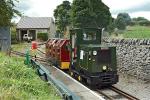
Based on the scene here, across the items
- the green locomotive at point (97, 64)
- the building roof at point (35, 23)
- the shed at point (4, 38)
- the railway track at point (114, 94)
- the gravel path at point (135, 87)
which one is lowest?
the railway track at point (114, 94)

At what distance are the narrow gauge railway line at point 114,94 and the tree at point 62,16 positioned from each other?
49.1 meters

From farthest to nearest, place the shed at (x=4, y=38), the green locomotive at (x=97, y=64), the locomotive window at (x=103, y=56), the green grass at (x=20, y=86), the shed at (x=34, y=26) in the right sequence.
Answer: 1. the shed at (x=34, y=26)
2. the shed at (x=4, y=38)
3. the locomotive window at (x=103, y=56)
4. the green locomotive at (x=97, y=64)
5. the green grass at (x=20, y=86)

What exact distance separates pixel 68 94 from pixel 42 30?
6061cm

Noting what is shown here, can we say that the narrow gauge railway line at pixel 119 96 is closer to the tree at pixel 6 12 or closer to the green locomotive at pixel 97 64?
the green locomotive at pixel 97 64

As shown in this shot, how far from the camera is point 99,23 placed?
52.1 meters

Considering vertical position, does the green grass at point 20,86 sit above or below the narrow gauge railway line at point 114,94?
above

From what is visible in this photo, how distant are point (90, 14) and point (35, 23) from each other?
2126cm

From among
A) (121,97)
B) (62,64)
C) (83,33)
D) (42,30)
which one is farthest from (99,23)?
(121,97)

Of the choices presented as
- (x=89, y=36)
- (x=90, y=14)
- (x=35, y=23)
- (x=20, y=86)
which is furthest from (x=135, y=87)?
(x=35, y=23)

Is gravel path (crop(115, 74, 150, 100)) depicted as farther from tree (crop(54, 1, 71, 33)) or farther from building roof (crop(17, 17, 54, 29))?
building roof (crop(17, 17, 54, 29))

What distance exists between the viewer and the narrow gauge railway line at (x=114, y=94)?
1442cm

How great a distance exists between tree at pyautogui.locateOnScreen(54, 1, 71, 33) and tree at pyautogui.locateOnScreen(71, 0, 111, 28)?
11696 mm

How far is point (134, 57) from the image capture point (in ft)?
65.3

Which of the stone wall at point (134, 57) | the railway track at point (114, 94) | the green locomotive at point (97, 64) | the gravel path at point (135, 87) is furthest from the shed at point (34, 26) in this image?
the railway track at point (114, 94)
